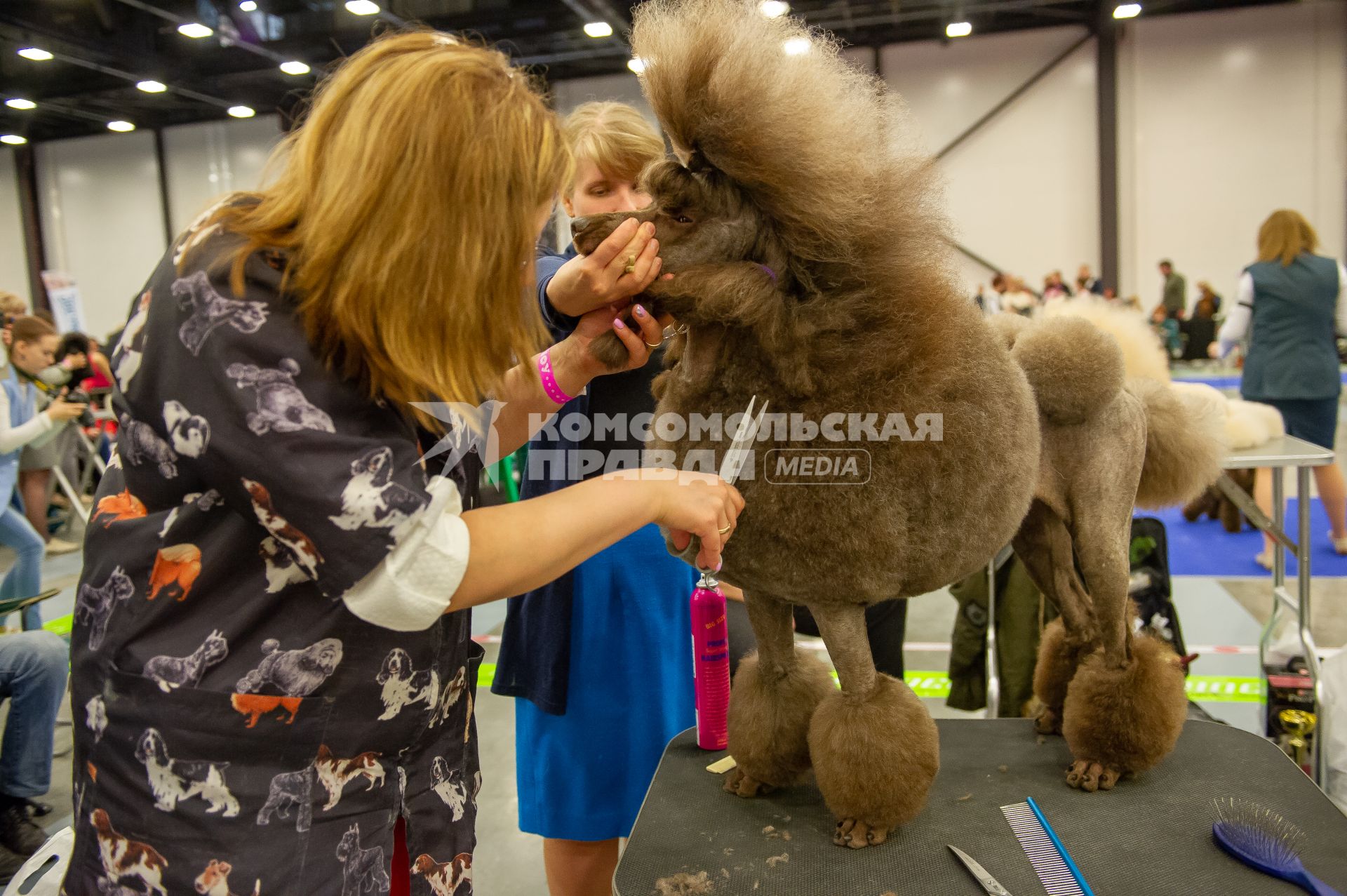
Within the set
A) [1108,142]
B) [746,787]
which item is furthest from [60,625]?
[1108,142]

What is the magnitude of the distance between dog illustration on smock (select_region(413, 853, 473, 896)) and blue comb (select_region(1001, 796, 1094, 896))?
84cm

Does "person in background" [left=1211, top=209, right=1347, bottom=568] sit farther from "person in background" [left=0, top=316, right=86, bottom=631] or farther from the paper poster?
the paper poster

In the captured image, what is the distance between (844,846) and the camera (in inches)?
56.3

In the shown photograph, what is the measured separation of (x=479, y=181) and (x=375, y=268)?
5.1 inches

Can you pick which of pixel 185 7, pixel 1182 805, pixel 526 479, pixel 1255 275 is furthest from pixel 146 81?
pixel 1182 805

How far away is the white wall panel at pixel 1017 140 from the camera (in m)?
12.2

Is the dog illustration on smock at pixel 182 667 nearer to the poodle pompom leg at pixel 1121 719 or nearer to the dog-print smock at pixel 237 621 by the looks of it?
the dog-print smock at pixel 237 621

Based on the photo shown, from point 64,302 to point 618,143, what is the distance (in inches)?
462

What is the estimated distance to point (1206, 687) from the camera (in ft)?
11.0

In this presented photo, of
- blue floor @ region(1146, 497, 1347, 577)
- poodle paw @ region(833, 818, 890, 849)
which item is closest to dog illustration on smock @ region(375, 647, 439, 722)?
poodle paw @ region(833, 818, 890, 849)

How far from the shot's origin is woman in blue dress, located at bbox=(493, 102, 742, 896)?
166cm

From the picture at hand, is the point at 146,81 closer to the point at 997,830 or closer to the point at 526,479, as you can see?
the point at 526,479

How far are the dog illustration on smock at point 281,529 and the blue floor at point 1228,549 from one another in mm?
4478

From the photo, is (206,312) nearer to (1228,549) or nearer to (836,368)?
(836,368)
